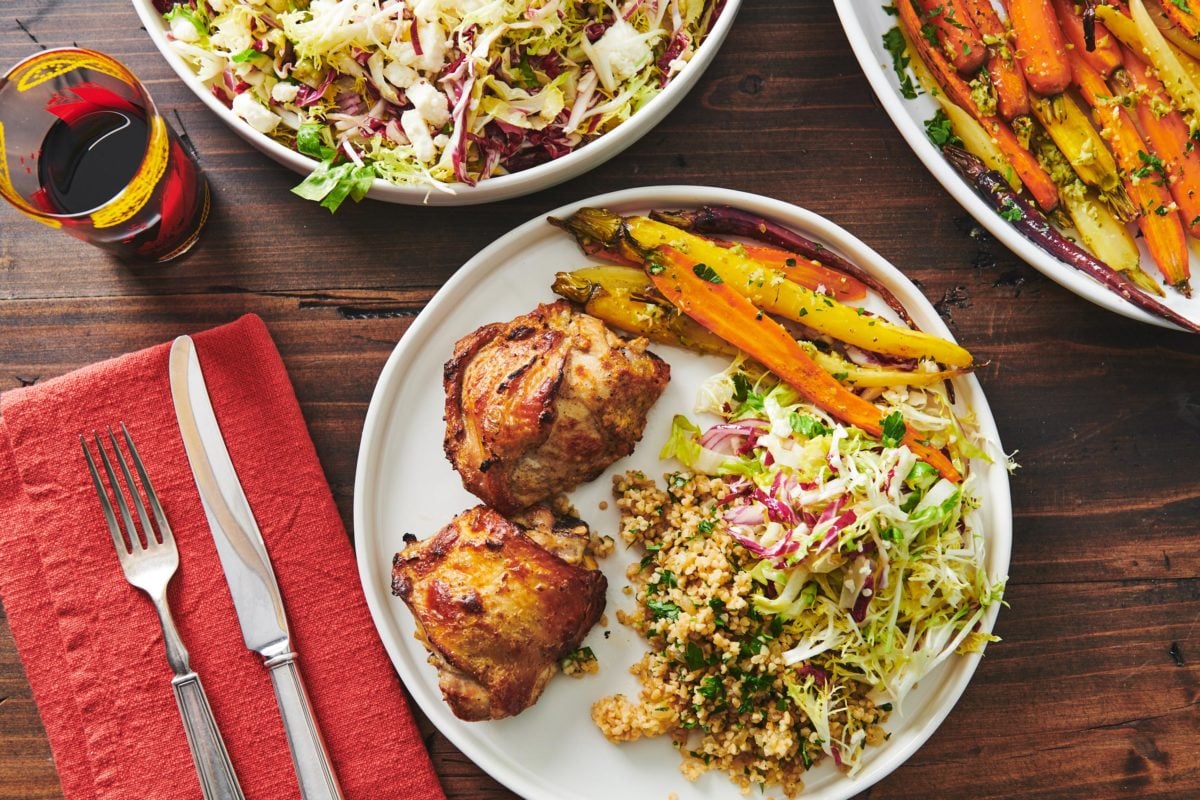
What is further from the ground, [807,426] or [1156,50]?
[1156,50]

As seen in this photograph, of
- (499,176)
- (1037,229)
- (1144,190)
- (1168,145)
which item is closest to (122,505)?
(499,176)

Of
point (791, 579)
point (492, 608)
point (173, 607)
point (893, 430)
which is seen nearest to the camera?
point (492, 608)

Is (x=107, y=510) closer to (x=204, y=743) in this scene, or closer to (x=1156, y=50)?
(x=204, y=743)

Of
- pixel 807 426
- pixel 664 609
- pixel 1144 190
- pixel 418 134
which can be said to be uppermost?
pixel 418 134

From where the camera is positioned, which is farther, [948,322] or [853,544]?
[948,322]

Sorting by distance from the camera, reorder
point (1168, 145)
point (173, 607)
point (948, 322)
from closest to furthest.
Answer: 1. point (1168, 145)
2. point (173, 607)
3. point (948, 322)

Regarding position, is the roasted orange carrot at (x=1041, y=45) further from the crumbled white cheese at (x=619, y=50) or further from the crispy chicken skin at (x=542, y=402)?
the crispy chicken skin at (x=542, y=402)
